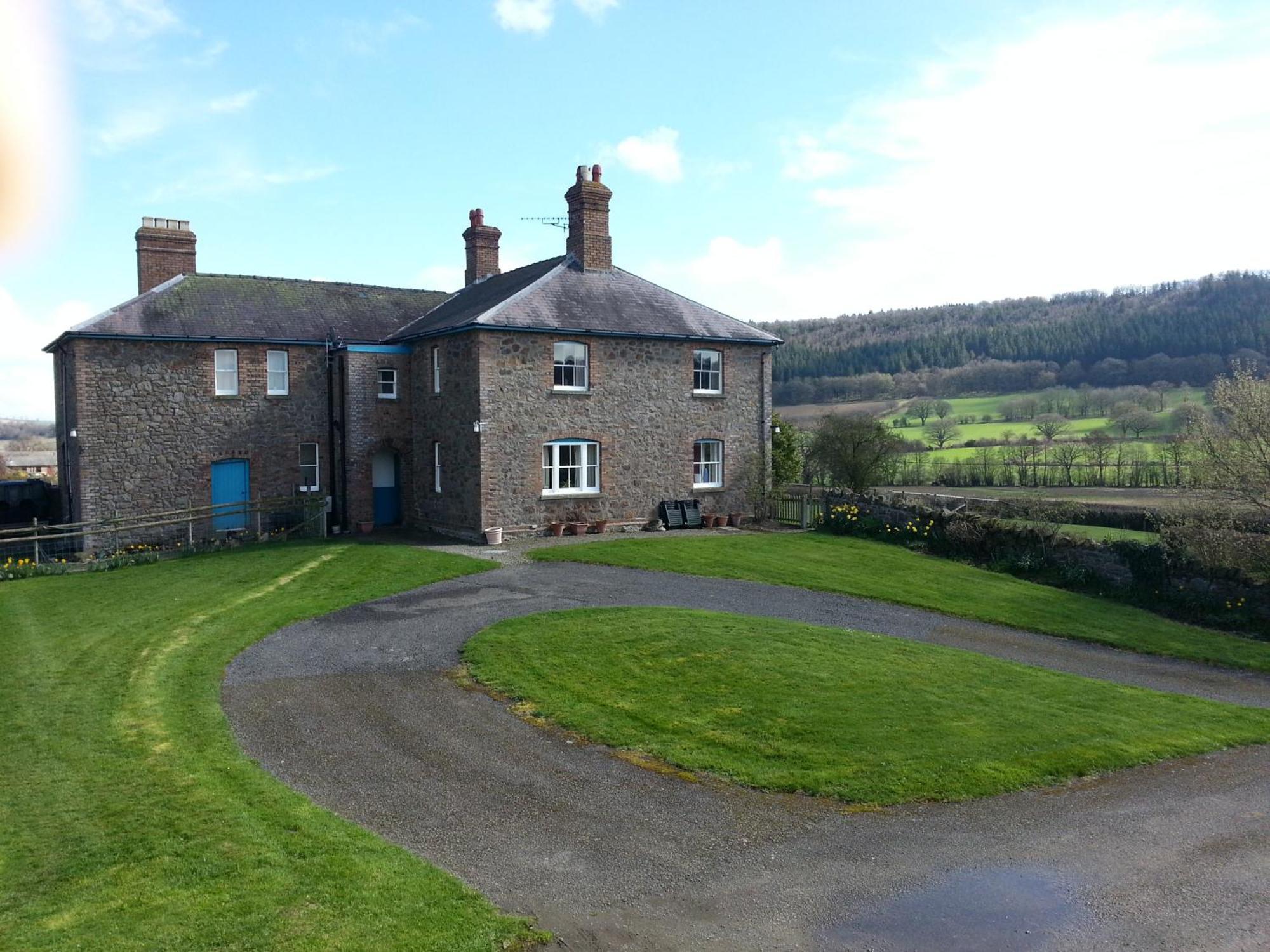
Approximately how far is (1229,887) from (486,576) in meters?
15.4

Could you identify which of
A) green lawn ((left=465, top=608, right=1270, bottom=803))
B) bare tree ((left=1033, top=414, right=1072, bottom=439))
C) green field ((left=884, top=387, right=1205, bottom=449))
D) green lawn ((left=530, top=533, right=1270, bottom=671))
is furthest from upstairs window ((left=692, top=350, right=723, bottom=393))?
bare tree ((left=1033, top=414, right=1072, bottom=439))

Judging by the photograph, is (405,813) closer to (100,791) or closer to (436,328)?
(100,791)

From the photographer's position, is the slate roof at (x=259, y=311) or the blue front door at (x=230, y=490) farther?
the blue front door at (x=230, y=490)

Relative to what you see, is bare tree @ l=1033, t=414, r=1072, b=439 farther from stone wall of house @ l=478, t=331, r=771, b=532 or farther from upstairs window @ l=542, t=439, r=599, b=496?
upstairs window @ l=542, t=439, r=599, b=496

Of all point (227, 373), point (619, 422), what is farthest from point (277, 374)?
point (619, 422)

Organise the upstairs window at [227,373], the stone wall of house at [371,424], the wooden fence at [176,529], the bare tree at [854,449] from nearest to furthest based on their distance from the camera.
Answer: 1. the wooden fence at [176,529]
2. the upstairs window at [227,373]
3. the stone wall of house at [371,424]
4. the bare tree at [854,449]

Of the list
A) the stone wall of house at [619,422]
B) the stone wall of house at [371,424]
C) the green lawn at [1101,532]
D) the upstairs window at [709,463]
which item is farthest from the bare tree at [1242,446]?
the stone wall of house at [371,424]

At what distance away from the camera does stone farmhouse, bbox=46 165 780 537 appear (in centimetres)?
2647

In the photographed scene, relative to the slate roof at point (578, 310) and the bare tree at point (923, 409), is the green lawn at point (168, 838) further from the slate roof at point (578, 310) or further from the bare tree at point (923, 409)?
the bare tree at point (923, 409)

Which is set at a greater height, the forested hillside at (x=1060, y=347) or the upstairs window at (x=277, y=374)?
the forested hillside at (x=1060, y=347)

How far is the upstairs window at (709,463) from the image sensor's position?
2992 cm

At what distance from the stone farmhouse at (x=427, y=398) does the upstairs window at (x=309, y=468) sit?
6 centimetres

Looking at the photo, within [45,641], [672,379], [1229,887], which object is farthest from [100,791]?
[672,379]

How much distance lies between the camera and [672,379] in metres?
28.9
